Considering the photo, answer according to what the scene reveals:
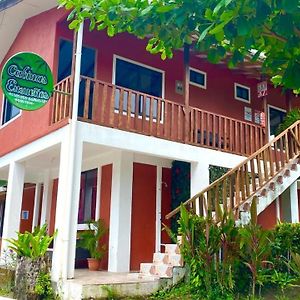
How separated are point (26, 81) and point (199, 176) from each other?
462cm

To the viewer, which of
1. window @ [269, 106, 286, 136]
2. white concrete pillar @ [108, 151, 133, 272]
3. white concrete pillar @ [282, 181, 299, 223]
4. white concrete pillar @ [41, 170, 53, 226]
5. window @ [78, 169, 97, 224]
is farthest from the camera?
window @ [269, 106, 286, 136]

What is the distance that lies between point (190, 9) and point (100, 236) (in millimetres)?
7289

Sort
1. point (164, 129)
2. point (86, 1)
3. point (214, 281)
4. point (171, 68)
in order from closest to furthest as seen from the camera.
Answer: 1. point (86, 1)
2. point (214, 281)
3. point (164, 129)
4. point (171, 68)

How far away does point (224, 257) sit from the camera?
7602 mm

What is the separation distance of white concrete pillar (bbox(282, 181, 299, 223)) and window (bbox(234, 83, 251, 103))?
170 inches

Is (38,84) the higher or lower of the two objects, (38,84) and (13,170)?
the higher

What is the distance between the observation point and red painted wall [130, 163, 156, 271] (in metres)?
10.7

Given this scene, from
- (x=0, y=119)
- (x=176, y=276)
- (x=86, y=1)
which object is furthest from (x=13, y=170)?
(x=86, y=1)

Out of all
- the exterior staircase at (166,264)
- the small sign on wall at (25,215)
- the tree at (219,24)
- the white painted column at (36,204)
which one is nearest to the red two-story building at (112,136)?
the white painted column at (36,204)

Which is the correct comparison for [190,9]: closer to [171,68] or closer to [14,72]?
[14,72]

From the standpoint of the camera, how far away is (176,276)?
8242mm

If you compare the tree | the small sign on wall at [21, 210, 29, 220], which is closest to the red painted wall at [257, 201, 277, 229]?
the small sign on wall at [21, 210, 29, 220]

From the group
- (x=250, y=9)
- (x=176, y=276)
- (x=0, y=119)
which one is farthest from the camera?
(x=0, y=119)

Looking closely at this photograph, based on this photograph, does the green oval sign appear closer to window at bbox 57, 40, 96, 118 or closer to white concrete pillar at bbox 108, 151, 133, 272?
window at bbox 57, 40, 96, 118
